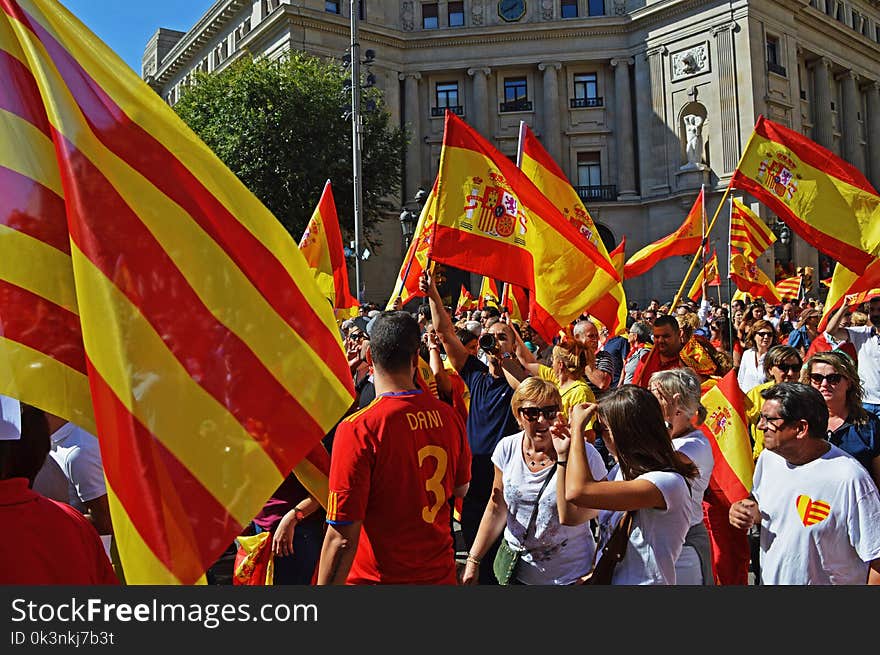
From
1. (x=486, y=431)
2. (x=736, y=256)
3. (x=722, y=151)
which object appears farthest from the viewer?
(x=722, y=151)

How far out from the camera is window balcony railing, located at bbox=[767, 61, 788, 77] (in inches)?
1449

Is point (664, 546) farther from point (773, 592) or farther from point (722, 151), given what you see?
point (722, 151)

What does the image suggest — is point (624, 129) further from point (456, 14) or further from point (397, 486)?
point (397, 486)

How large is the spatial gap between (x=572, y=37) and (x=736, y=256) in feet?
96.6

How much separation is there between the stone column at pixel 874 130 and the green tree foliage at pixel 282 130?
1170 inches

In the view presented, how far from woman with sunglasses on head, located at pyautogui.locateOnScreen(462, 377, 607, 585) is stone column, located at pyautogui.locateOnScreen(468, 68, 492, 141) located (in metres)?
37.4

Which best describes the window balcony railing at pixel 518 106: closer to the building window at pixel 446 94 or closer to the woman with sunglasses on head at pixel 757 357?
the building window at pixel 446 94

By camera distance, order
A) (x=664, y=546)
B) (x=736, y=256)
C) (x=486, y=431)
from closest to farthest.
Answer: (x=664, y=546) → (x=486, y=431) → (x=736, y=256)

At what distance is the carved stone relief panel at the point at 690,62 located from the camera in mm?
36750

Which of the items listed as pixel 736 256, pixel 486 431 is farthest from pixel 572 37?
pixel 486 431

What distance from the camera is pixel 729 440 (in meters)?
4.39

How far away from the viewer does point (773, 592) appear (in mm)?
2564

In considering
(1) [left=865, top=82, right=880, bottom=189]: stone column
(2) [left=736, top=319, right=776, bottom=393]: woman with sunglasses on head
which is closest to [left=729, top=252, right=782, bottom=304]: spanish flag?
(2) [left=736, top=319, right=776, bottom=393]: woman with sunglasses on head

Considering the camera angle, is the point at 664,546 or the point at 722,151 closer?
the point at 664,546
